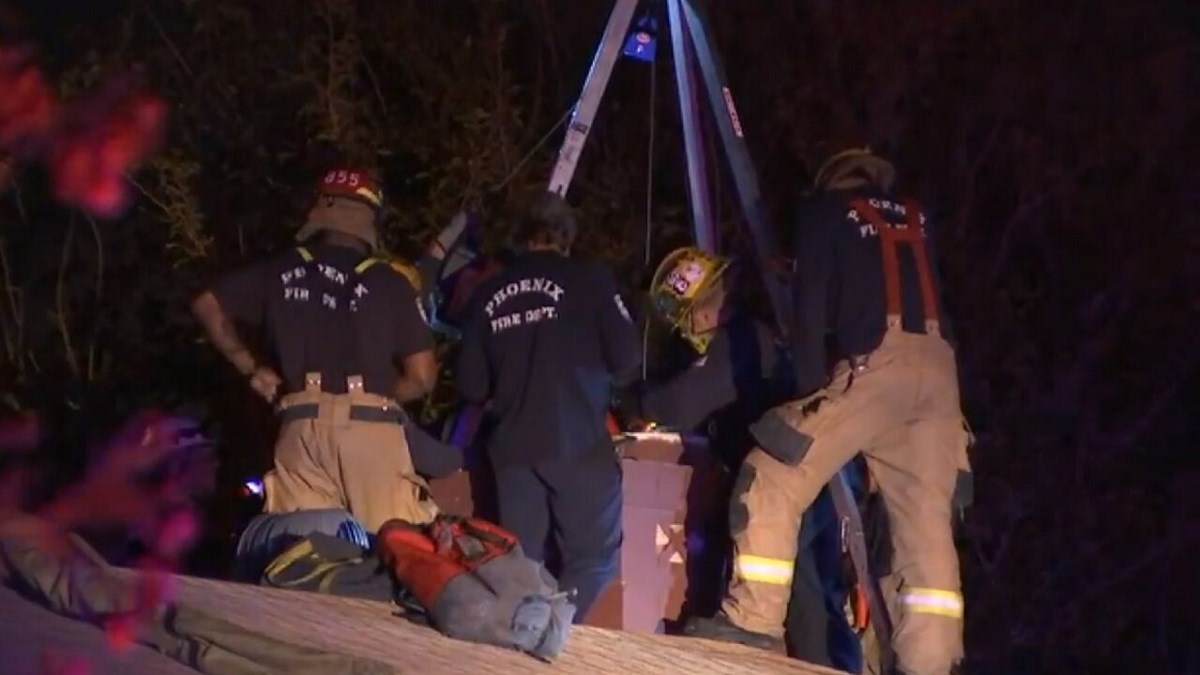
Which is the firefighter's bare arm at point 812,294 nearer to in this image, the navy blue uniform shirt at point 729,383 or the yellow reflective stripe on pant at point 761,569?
the navy blue uniform shirt at point 729,383

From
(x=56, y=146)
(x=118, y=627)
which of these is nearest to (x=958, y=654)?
(x=118, y=627)

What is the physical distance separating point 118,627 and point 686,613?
3014mm

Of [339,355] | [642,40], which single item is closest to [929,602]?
[339,355]

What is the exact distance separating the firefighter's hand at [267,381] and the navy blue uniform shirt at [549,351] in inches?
26.2

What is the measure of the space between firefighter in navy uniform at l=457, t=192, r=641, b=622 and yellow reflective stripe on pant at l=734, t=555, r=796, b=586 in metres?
0.74

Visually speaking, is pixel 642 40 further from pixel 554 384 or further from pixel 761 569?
pixel 761 569

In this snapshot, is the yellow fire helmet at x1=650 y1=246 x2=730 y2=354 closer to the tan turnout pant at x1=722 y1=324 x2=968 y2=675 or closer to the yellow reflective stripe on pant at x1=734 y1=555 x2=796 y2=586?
the tan turnout pant at x1=722 y1=324 x2=968 y2=675

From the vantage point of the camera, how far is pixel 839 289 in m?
6.58

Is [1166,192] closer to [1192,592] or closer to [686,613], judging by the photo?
[1192,592]

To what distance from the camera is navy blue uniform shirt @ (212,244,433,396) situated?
668 centimetres

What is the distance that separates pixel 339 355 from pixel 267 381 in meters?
0.35

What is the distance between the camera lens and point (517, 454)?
686cm

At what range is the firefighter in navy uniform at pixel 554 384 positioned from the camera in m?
6.83

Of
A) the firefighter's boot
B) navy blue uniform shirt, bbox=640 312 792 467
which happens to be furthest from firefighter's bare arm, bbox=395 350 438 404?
the firefighter's boot
